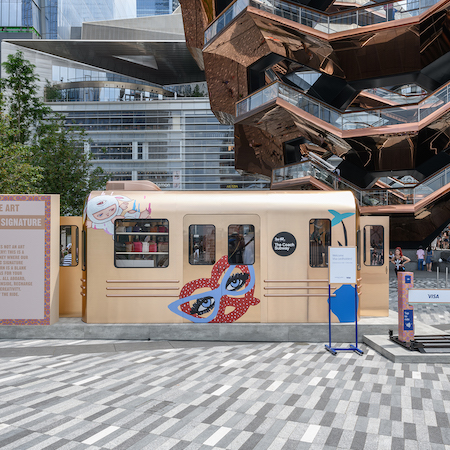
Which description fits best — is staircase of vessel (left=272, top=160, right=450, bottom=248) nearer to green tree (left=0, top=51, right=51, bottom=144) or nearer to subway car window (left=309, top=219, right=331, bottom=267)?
subway car window (left=309, top=219, right=331, bottom=267)

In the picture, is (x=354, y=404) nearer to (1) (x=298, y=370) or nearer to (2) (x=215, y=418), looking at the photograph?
(1) (x=298, y=370)

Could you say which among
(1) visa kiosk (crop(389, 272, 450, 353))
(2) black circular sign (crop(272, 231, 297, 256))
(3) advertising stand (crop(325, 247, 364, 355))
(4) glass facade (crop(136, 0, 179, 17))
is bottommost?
(1) visa kiosk (crop(389, 272, 450, 353))

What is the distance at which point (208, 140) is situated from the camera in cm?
4084

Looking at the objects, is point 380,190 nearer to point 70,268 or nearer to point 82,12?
point 70,268

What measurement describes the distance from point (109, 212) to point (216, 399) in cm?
467

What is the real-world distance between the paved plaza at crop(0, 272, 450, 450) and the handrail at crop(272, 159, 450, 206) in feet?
47.9

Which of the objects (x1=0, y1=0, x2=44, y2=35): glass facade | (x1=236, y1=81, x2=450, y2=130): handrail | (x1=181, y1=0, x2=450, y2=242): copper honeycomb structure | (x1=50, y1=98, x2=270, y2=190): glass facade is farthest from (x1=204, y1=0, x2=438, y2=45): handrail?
(x1=0, y1=0, x2=44, y2=35): glass facade

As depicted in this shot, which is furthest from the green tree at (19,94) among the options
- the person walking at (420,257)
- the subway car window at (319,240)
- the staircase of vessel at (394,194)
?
the person walking at (420,257)

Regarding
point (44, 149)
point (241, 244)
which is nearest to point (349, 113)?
point (241, 244)

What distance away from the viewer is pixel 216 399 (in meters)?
→ 5.07

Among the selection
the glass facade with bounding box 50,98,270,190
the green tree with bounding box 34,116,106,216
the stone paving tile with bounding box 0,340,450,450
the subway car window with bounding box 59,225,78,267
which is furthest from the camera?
the glass facade with bounding box 50,98,270,190

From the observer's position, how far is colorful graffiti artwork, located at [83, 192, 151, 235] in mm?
8172

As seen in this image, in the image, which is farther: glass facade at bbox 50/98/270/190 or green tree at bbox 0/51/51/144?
glass facade at bbox 50/98/270/190

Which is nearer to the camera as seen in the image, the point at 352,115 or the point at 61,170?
the point at 352,115
